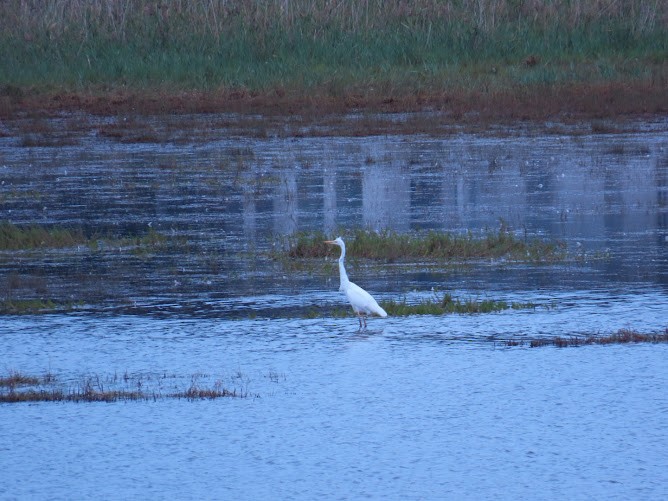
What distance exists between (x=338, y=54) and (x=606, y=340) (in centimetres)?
2557

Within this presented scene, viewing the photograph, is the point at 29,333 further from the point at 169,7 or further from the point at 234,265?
the point at 169,7

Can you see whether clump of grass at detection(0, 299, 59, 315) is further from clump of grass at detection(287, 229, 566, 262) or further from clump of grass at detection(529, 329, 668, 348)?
clump of grass at detection(529, 329, 668, 348)

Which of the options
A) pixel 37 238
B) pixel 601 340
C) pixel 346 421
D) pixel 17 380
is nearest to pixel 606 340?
pixel 601 340

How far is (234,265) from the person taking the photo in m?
15.6

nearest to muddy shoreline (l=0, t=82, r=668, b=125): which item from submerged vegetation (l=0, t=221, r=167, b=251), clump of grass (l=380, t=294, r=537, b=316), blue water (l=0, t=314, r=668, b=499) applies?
submerged vegetation (l=0, t=221, r=167, b=251)

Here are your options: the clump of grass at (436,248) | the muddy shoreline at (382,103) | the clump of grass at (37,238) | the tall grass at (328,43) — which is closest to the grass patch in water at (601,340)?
the clump of grass at (436,248)

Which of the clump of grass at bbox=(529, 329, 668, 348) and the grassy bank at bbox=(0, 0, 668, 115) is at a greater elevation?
the grassy bank at bbox=(0, 0, 668, 115)

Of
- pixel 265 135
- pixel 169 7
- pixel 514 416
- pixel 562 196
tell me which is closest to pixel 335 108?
pixel 265 135

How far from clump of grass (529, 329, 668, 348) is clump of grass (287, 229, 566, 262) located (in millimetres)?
3923

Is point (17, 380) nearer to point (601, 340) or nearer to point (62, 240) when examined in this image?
point (601, 340)

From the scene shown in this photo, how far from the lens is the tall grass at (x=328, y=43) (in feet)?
115

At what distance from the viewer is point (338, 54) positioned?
36.0m

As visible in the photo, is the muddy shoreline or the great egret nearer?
the great egret

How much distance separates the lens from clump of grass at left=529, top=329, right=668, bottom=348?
11.3 meters
